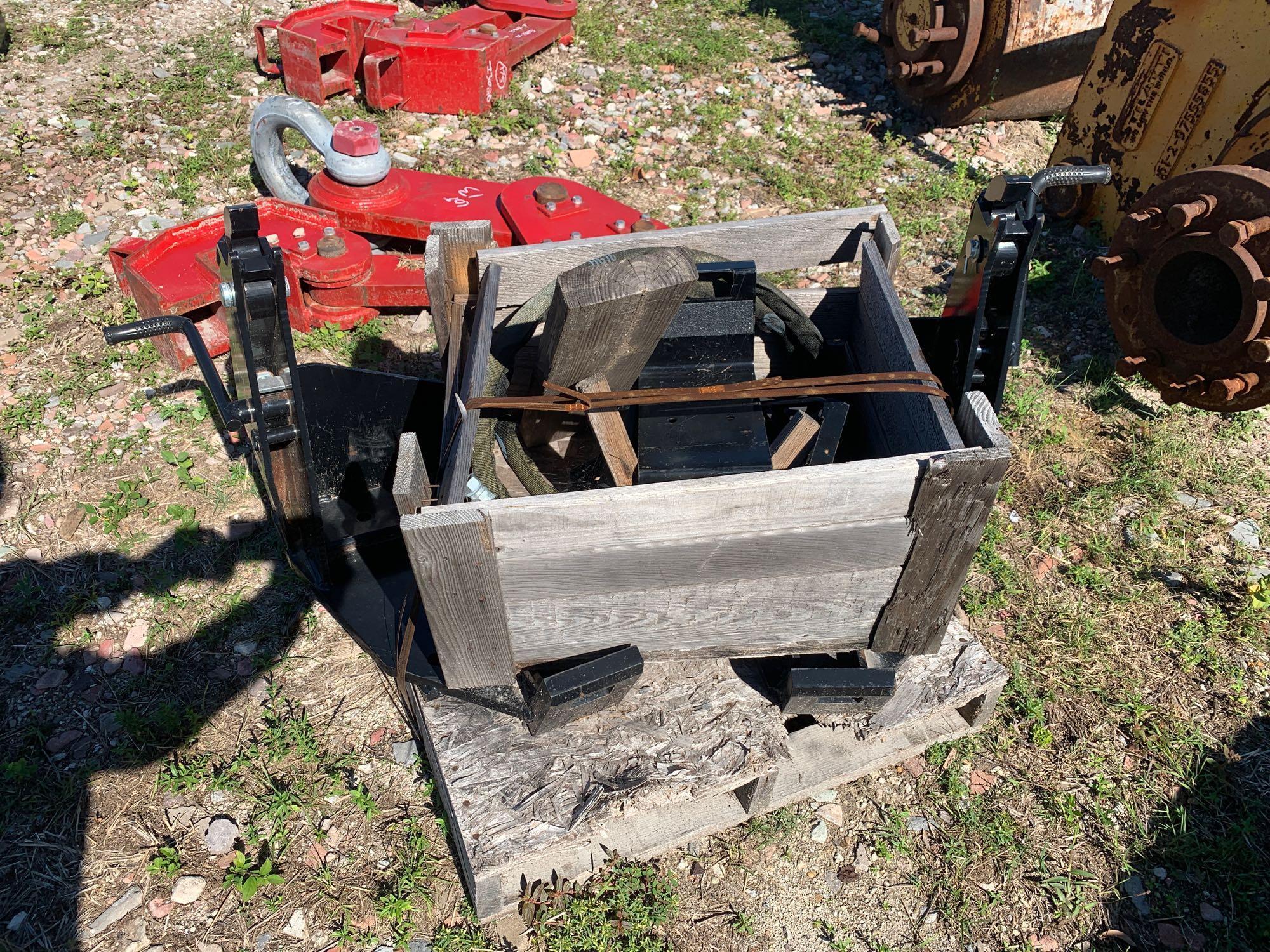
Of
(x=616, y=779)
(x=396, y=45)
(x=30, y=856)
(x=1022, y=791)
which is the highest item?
(x=396, y=45)

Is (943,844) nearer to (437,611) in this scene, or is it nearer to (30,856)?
(437,611)

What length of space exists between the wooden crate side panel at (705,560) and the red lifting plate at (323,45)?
485 cm

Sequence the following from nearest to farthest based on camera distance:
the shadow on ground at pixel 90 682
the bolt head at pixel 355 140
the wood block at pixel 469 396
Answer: the wood block at pixel 469 396
the shadow on ground at pixel 90 682
the bolt head at pixel 355 140

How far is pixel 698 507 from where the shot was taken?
78.3 inches

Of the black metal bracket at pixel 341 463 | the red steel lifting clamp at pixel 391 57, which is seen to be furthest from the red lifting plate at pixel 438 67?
the black metal bracket at pixel 341 463

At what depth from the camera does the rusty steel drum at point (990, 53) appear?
5.39 meters

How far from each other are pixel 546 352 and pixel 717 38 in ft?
17.7

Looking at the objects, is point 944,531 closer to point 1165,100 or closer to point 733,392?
point 733,392

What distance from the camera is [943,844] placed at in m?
2.64

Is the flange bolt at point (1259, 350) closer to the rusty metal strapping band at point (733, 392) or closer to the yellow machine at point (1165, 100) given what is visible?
the yellow machine at point (1165, 100)

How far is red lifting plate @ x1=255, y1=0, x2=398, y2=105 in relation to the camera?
18.4ft

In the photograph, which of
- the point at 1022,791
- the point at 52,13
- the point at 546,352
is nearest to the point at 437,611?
the point at 546,352

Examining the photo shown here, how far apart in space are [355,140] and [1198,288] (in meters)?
3.73

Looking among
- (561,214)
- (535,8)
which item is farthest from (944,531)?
(535,8)
